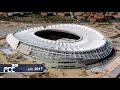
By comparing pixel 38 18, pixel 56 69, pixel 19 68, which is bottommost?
pixel 56 69

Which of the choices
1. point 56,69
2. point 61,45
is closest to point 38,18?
point 61,45

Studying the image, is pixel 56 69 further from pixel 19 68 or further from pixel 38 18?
pixel 38 18

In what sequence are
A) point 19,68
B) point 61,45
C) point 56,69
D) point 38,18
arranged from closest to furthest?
point 19,68 → point 56,69 → point 61,45 → point 38,18

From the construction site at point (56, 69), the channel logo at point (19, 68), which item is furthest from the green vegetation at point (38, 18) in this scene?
the channel logo at point (19, 68)

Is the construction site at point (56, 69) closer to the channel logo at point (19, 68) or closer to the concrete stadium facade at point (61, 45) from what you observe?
the channel logo at point (19, 68)

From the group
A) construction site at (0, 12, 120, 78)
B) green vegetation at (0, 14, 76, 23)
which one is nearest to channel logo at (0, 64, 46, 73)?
construction site at (0, 12, 120, 78)

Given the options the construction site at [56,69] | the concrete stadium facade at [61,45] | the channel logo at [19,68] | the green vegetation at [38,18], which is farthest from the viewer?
the green vegetation at [38,18]

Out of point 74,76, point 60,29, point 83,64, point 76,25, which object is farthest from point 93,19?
point 74,76

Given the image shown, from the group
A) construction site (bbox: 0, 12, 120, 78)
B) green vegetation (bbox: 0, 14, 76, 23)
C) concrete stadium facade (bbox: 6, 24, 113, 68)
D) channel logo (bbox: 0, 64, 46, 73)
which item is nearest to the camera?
channel logo (bbox: 0, 64, 46, 73)

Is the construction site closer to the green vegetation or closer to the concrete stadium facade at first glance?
the green vegetation
